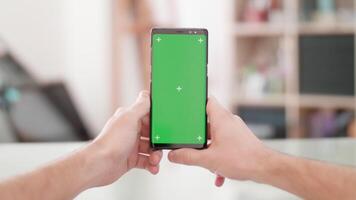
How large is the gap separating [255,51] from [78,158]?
2618 millimetres

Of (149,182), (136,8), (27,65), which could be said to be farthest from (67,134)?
(149,182)

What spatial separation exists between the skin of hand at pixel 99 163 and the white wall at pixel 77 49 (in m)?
2.12

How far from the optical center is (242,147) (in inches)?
35.7

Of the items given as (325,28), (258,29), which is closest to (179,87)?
(325,28)

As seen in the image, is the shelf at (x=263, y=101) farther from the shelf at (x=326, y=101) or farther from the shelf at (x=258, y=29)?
the shelf at (x=258, y=29)

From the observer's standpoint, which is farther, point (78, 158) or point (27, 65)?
point (27, 65)

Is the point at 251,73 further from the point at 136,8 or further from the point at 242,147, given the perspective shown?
the point at 242,147

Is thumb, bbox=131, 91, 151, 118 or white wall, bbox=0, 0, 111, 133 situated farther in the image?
white wall, bbox=0, 0, 111, 133

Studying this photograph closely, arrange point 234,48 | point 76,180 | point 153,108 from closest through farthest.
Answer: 1. point 76,180
2. point 153,108
3. point 234,48

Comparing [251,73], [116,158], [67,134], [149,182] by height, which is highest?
[116,158]

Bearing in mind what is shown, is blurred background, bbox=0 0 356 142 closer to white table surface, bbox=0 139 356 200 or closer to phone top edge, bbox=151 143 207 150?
white table surface, bbox=0 139 356 200

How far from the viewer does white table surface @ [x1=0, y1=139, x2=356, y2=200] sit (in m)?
0.99

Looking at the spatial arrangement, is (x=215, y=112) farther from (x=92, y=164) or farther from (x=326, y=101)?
(x=326, y=101)

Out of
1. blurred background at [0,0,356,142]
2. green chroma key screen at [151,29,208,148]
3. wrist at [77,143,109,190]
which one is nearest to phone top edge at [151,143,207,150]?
green chroma key screen at [151,29,208,148]
